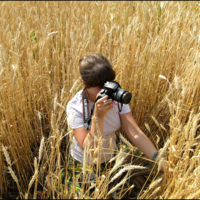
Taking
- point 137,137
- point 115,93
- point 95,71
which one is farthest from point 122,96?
point 137,137

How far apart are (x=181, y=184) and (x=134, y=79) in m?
0.72

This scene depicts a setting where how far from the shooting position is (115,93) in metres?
0.97

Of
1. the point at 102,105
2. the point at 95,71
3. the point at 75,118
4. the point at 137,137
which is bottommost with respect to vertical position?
the point at 137,137

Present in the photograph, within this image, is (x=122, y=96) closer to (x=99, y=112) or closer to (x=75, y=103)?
(x=99, y=112)

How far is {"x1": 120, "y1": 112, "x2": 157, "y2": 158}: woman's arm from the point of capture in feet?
3.65

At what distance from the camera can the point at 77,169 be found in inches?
45.1

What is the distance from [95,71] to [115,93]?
156mm

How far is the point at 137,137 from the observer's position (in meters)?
1.16

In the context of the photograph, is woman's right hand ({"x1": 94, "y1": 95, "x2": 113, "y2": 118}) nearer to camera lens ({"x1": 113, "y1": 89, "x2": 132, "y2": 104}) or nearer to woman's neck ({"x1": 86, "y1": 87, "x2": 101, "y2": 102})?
camera lens ({"x1": 113, "y1": 89, "x2": 132, "y2": 104})

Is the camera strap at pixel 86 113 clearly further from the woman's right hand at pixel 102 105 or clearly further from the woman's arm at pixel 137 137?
the woman's arm at pixel 137 137

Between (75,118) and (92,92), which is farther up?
(92,92)

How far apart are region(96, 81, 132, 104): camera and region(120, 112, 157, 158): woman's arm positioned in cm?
23

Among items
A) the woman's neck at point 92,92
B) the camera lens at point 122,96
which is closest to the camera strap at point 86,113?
the woman's neck at point 92,92

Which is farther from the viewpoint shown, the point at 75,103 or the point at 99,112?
the point at 75,103
